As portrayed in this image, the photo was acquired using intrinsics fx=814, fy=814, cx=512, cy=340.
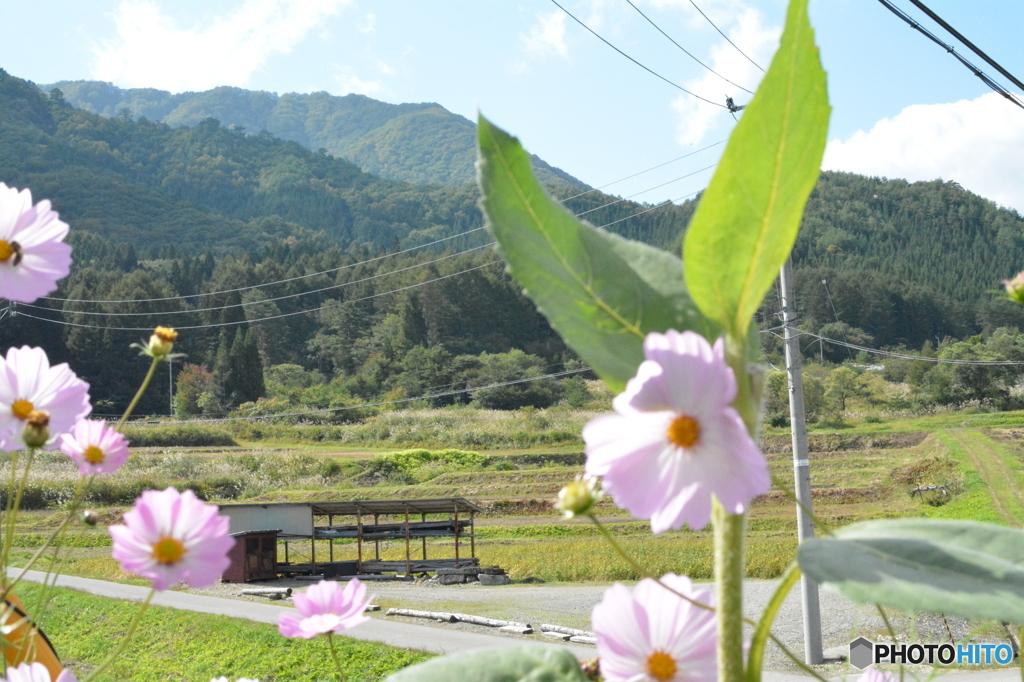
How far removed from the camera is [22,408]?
0.41 meters

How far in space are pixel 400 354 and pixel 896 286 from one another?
30469mm

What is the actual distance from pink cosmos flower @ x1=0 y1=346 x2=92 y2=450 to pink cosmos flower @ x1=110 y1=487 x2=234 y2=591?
13 centimetres

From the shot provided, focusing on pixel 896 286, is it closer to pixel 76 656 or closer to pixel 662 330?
pixel 76 656

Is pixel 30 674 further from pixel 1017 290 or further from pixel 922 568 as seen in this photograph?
pixel 1017 290

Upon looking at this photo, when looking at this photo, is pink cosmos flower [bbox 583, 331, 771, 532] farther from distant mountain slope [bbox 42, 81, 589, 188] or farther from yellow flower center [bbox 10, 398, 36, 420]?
distant mountain slope [bbox 42, 81, 589, 188]

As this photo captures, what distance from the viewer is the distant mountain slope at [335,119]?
126875mm

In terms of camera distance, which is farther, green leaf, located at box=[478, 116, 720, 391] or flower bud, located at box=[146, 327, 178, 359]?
flower bud, located at box=[146, 327, 178, 359]

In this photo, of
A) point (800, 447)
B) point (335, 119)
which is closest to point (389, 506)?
point (800, 447)

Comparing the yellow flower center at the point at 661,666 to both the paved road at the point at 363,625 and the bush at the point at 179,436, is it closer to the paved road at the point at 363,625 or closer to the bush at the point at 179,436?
the paved road at the point at 363,625

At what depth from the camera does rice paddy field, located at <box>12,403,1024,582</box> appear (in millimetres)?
16672

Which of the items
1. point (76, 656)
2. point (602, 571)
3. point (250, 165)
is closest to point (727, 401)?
point (76, 656)

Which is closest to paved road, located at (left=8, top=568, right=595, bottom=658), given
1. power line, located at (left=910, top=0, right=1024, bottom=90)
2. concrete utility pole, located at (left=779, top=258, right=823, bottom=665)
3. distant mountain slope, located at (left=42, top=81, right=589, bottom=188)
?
concrete utility pole, located at (left=779, top=258, right=823, bottom=665)

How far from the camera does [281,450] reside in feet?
107

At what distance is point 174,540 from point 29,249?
0.16 metres
